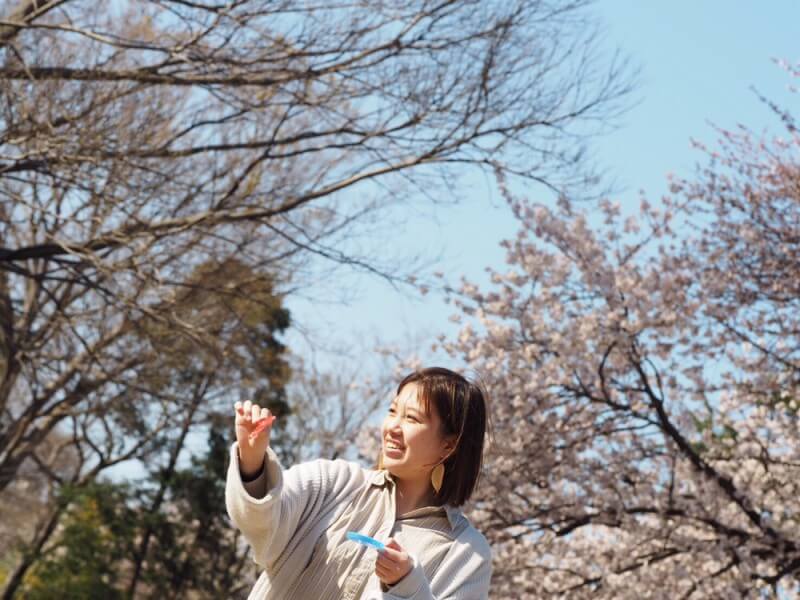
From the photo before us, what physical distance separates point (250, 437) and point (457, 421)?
0.49m

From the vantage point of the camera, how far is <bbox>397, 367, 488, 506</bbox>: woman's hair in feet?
7.41

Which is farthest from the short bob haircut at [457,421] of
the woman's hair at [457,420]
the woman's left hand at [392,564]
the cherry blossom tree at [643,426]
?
the cherry blossom tree at [643,426]

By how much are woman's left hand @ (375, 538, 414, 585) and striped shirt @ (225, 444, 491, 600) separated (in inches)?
1.9

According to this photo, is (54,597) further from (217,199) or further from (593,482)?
(593,482)

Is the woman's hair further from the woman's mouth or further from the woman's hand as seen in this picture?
the woman's hand

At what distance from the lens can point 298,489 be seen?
6.99 ft

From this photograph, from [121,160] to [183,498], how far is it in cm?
1258

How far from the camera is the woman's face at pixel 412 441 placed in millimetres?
2215

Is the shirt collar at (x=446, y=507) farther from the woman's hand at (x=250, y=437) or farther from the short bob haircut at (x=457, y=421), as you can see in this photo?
the woman's hand at (x=250, y=437)

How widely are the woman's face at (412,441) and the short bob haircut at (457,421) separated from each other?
2 cm

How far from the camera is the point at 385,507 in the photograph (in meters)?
2.19

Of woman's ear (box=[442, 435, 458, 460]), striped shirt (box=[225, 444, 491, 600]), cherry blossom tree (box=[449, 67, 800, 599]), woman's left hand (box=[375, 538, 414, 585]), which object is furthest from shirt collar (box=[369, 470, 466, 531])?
cherry blossom tree (box=[449, 67, 800, 599])

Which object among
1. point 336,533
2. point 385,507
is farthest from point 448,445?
point 336,533

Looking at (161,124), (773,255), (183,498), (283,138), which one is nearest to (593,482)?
(773,255)
